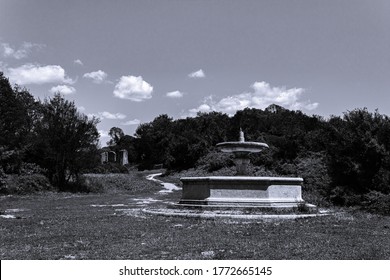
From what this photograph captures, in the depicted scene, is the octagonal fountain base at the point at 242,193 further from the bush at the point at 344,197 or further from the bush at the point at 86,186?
the bush at the point at 86,186

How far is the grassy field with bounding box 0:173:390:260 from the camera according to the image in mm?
7703

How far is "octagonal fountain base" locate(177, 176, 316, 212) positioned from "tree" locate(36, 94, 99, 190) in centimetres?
1872

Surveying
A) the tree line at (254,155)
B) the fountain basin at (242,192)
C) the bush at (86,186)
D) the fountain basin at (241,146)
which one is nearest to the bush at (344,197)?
the tree line at (254,155)

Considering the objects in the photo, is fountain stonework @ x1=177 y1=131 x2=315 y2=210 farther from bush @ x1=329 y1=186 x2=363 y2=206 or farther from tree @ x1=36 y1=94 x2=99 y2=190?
tree @ x1=36 y1=94 x2=99 y2=190

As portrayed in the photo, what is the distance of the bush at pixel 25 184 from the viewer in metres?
29.1

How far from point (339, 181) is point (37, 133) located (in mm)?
22407

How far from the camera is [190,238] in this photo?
9.49 metres

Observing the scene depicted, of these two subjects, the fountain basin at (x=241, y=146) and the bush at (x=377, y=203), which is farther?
the fountain basin at (x=241, y=146)

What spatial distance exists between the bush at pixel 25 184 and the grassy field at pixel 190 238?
16.7 m

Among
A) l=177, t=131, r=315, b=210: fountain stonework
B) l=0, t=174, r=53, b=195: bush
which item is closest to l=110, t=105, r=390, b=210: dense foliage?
l=177, t=131, r=315, b=210: fountain stonework

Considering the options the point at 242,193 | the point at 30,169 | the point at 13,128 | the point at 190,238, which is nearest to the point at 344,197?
the point at 242,193

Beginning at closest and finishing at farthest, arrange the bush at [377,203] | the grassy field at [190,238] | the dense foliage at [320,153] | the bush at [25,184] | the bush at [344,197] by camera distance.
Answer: the grassy field at [190,238] → the bush at [377,203] → the bush at [344,197] → the dense foliage at [320,153] → the bush at [25,184]

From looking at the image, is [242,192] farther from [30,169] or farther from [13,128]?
[13,128]

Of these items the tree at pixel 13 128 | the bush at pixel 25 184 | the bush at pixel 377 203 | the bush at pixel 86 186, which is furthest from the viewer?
the bush at pixel 86 186
